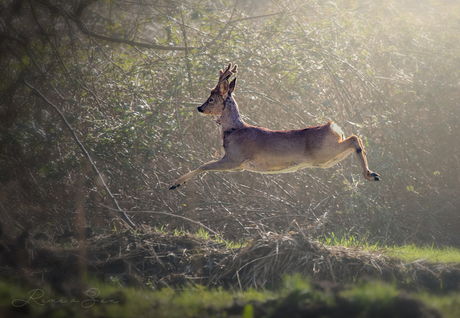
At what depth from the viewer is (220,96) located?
4.42m

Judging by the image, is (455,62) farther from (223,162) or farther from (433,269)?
(223,162)

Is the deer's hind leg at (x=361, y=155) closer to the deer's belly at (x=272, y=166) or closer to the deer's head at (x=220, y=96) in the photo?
the deer's belly at (x=272, y=166)

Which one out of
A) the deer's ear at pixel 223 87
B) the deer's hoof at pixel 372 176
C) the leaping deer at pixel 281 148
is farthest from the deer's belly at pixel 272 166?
the deer's ear at pixel 223 87

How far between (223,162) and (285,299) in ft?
4.63

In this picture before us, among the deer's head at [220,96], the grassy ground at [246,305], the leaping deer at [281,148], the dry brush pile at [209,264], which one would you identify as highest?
the deer's head at [220,96]

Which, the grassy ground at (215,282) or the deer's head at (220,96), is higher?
the deer's head at (220,96)

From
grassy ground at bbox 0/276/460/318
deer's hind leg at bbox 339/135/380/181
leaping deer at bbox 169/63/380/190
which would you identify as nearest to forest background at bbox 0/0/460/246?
leaping deer at bbox 169/63/380/190

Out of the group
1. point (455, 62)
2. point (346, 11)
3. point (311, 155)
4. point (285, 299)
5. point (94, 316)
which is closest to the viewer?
point (94, 316)

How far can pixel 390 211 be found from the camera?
361 inches

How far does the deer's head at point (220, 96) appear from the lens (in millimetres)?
4332

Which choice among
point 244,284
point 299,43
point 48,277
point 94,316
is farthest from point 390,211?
point 94,316

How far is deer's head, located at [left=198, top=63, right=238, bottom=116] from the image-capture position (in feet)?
14.2

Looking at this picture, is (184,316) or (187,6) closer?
(184,316)

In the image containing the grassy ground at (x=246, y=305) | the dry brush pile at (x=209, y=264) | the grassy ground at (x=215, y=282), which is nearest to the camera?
the grassy ground at (x=246, y=305)
